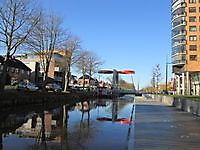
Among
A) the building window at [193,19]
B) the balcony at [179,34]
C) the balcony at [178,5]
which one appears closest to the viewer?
the building window at [193,19]

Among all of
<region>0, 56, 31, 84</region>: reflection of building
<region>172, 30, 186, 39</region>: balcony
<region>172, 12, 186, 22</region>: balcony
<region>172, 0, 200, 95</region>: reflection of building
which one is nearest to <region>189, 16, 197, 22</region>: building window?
<region>172, 0, 200, 95</region>: reflection of building

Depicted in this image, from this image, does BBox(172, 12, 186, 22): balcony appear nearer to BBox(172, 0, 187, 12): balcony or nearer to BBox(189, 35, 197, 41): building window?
BBox(172, 0, 187, 12): balcony

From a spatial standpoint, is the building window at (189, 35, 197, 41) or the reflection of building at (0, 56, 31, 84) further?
the building window at (189, 35, 197, 41)

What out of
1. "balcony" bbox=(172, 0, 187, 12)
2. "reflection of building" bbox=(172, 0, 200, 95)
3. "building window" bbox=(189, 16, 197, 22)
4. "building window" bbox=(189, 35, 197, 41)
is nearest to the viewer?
"reflection of building" bbox=(172, 0, 200, 95)

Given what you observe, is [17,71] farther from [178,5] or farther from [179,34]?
[178,5]

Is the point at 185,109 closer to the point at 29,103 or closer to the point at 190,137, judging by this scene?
the point at 29,103

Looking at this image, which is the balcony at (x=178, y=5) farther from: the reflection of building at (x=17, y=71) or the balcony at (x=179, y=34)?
the reflection of building at (x=17, y=71)

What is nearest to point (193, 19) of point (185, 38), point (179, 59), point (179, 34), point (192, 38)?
point (192, 38)

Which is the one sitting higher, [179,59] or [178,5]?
[178,5]

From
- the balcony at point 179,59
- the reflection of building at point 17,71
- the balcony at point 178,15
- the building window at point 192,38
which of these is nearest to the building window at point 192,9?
the balcony at point 178,15

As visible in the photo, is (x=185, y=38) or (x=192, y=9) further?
(x=185, y=38)

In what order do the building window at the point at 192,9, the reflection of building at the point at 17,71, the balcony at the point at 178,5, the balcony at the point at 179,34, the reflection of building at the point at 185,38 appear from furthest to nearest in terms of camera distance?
1. the balcony at the point at 178,5
2. the balcony at the point at 179,34
3. the building window at the point at 192,9
4. the reflection of building at the point at 185,38
5. the reflection of building at the point at 17,71

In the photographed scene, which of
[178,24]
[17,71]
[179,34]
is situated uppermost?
[178,24]

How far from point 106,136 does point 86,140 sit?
1.79 meters
